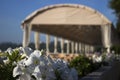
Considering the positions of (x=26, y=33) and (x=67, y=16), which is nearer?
(x=67, y=16)

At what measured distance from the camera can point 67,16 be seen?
33750 millimetres

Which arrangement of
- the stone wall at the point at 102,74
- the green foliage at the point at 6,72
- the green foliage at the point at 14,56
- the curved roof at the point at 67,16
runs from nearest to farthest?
the green foliage at the point at 6,72, the green foliage at the point at 14,56, the stone wall at the point at 102,74, the curved roof at the point at 67,16

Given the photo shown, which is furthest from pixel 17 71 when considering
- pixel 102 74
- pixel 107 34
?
pixel 107 34

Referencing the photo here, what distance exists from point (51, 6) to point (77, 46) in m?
40.2

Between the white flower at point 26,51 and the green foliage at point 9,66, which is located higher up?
the white flower at point 26,51

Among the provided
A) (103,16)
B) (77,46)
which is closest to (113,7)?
(103,16)

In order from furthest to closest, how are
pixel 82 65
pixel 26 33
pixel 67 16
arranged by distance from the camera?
pixel 26 33 → pixel 67 16 → pixel 82 65

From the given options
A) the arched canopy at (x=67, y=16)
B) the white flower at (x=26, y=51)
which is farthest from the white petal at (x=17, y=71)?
the arched canopy at (x=67, y=16)

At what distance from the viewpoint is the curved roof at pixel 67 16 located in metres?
32.2

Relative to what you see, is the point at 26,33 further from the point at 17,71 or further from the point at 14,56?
the point at 17,71

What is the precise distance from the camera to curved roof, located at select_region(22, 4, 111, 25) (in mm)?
32234

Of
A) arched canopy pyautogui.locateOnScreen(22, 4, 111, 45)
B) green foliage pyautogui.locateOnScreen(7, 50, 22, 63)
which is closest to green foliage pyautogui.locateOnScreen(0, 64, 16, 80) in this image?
green foliage pyautogui.locateOnScreen(7, 50, 22, 63)

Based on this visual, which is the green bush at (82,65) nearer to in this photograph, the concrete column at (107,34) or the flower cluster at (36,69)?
the flower cluster at (36,69)

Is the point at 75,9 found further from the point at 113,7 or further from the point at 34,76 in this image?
the point at 34,76
